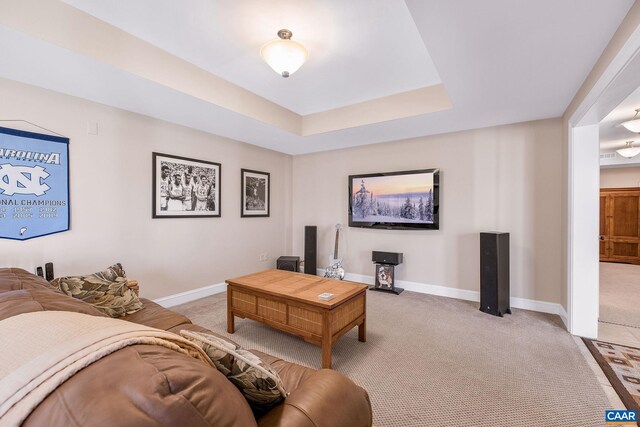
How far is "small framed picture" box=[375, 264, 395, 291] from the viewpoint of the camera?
420cm

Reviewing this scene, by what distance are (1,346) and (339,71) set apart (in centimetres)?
290

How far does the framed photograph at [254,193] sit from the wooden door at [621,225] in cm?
808

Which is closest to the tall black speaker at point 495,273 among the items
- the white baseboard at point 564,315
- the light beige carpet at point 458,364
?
the light beige carpet at point 458,364

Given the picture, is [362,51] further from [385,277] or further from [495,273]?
[385,277]

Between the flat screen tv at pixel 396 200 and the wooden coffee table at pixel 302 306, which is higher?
the flat screen tv at pixel 396 200

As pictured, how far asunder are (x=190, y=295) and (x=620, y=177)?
31.7 ft

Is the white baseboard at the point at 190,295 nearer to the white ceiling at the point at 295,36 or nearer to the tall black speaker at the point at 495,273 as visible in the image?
the white ceiling at the point at 295,36

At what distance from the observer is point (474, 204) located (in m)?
3.85

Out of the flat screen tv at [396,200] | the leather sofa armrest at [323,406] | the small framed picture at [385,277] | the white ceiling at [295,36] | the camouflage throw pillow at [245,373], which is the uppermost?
the white ceiling at [295,36]

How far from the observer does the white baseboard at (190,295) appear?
3503 millimetres

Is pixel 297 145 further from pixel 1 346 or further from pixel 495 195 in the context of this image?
pixel 1 346

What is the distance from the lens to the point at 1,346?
65 cm

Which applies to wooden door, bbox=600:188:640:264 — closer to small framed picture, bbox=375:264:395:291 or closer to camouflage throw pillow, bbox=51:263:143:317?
small framed picture, bbox=375:264:395:291

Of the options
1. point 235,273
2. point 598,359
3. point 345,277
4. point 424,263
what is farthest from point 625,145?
point 235,273
